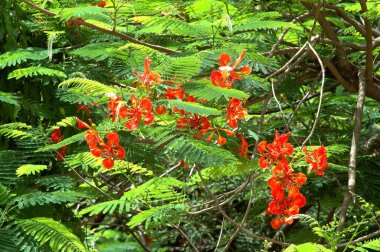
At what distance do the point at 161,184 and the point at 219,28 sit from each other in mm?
729

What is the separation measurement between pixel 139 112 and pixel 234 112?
40 centimetres

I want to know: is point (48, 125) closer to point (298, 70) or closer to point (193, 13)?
point (193, 13)

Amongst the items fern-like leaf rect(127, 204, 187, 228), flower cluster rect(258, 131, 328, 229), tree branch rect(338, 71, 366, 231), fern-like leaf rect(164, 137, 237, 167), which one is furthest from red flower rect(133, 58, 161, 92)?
tree branch rect(338, 71, 366, 231)

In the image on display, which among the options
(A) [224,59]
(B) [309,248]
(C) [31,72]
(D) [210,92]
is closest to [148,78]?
(D) [210,92]

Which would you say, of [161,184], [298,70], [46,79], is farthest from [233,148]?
[298,70]

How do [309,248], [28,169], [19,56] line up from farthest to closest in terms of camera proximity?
1. [19,56]
2. [28,169]
3. [309,248]

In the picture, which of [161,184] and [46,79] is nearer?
[161,184]

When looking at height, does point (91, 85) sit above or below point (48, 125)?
above

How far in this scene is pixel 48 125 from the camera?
379 centimetres

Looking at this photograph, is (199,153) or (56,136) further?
(56,136)

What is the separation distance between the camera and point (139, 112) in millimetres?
2531

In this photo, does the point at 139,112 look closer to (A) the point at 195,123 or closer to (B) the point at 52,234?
(A) the point at 195,123

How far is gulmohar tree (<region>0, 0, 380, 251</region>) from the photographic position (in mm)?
2701

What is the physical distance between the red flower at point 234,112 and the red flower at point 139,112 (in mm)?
358
